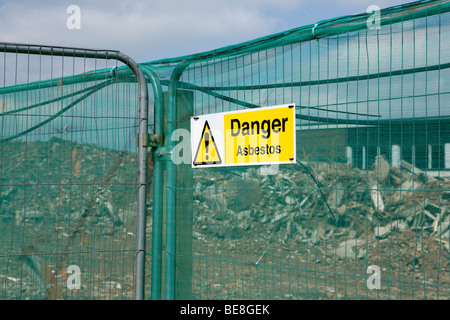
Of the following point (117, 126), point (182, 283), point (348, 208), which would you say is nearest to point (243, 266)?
point (182, 283)

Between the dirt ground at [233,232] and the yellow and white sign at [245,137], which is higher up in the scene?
the yellow and white sign at [245,137]

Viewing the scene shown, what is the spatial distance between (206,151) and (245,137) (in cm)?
42

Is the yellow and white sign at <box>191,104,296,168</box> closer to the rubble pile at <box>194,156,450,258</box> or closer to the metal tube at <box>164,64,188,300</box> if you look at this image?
the rubble pile at <box>194,156,450,258</box>

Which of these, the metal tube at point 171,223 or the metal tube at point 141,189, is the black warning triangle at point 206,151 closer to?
the metal tube at point 171,223

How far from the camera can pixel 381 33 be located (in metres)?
3.37

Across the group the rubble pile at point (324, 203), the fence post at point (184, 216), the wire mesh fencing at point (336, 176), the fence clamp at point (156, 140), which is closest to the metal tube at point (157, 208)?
the fence clamp at point (156, 140)

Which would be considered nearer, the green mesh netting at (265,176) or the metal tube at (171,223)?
the green mesh netting at (265,176)

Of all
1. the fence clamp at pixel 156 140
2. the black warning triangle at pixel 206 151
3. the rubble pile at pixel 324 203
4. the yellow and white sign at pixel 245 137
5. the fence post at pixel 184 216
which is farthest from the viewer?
the fence clamp at pixel 156 140

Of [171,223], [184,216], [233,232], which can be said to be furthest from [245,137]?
[171,223]

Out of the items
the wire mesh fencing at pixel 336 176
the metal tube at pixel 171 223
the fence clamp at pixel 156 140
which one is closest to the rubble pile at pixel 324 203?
the wire mesh fencing at pixel 336 176

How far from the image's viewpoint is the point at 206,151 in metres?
4.30

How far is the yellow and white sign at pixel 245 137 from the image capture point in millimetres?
3769

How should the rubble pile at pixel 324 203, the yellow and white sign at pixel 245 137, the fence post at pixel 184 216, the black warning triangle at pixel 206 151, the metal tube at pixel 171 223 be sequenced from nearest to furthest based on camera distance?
the rubble pile at pixel 324 203 → the yellow and white sign at pixel 245 137 → the black warning triangle at pixel 206 151 → the fence post at pixel 184 216 → the metal tube at pixel 171 223

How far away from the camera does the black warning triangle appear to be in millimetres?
4230
